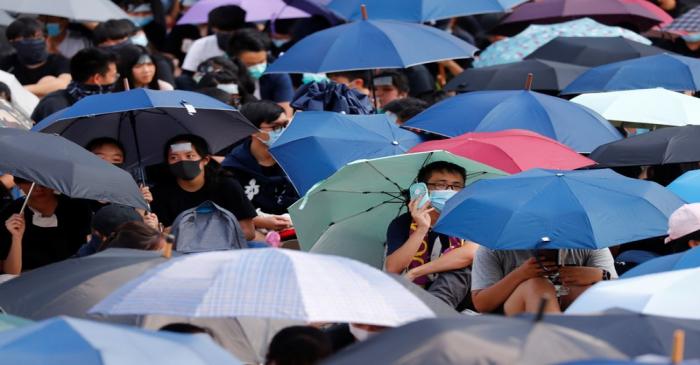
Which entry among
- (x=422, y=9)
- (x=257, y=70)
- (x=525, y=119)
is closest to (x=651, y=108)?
(x=525, y=119)

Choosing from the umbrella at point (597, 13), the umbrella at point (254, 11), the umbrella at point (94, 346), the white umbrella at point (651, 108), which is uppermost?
the umbrella at point (94, 346)

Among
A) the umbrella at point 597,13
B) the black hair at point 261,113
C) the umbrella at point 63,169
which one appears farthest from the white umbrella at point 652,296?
the umbrella at point 597,13

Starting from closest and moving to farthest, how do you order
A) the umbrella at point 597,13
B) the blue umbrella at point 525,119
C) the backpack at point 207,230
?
the backpack at point 207,230
the blue umbrella at point 525,119
the umbrella at point 597,13

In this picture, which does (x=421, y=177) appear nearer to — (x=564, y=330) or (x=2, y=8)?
(x=564, y=330)

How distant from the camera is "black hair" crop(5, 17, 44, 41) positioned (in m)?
13.8

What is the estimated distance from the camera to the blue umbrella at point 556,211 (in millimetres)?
8516

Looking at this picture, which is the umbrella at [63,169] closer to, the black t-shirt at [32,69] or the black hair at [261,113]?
the black hair at [261,113]

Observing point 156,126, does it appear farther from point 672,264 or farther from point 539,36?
point 539,36

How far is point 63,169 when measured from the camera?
30.5ft

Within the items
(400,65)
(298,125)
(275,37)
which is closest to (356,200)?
(298,125)

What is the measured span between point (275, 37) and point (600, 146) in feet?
19.7

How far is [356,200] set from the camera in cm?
1006

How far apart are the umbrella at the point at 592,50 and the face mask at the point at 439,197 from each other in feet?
17.5

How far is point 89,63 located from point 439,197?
3.85 m
